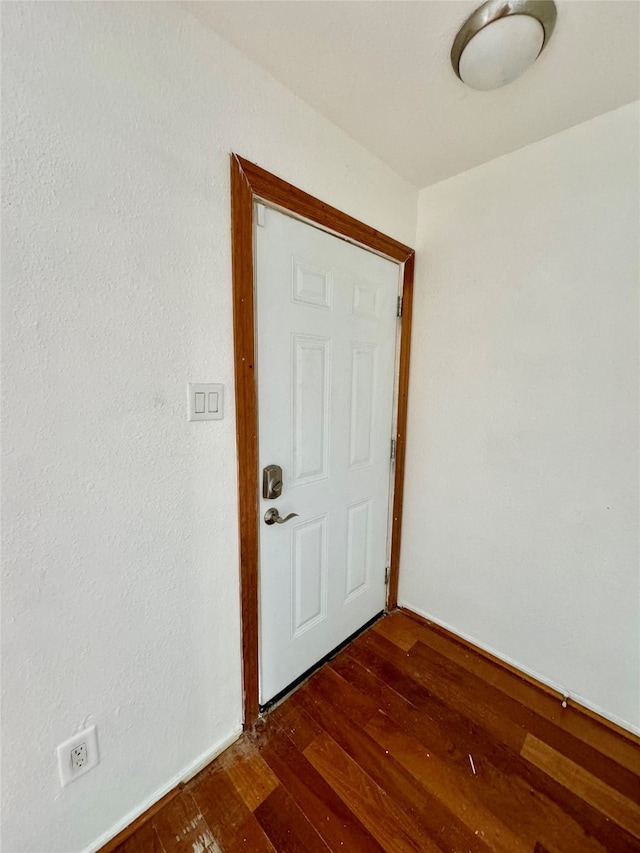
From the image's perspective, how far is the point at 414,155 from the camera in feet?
4.80

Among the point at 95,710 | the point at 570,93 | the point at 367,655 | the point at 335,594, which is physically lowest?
the point at 367,655

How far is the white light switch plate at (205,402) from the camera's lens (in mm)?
1015

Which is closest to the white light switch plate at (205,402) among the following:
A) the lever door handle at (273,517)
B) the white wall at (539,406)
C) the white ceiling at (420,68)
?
the lever door handle at (273,517)

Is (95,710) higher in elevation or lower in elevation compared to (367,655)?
higher

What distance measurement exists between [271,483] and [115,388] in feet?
1.96

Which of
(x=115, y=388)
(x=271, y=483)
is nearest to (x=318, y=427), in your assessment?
(x=271, y=483)

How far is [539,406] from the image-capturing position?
1431 mm

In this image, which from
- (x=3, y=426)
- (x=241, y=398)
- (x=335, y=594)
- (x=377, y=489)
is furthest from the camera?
(x=377, y=489)

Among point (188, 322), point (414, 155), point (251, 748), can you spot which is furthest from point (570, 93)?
point (251, 748)

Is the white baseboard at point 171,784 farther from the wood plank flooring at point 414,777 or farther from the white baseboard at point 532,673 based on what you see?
the white baseboard at point 532,673

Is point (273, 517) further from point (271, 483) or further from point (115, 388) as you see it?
point (115, 388)

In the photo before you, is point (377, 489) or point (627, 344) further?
point (377, 489)

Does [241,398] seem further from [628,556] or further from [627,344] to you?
[628,556]

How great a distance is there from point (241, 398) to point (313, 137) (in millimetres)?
990
